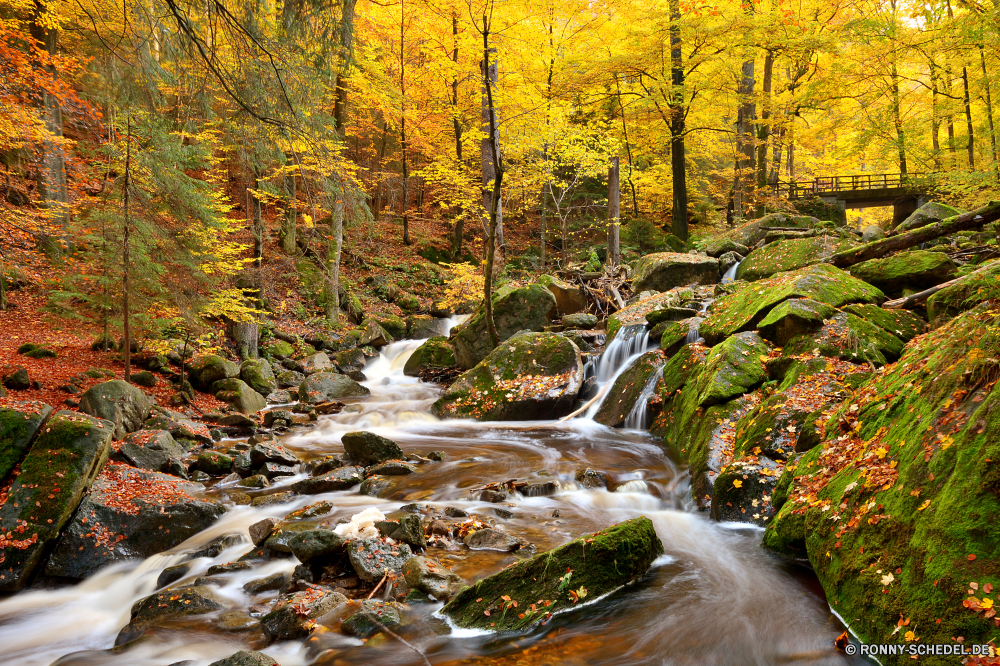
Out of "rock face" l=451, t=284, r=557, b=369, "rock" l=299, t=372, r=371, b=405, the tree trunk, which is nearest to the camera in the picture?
"rock" l=299, t=372, r=371, b=405

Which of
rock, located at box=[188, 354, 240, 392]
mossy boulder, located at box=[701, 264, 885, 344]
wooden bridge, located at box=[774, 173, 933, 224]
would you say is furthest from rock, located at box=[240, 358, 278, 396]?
wooden bridge, located at box=[774, 173, 933, 224]

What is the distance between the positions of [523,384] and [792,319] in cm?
496

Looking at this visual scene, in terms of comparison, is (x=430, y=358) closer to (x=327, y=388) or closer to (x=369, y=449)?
(x=327, y=388)

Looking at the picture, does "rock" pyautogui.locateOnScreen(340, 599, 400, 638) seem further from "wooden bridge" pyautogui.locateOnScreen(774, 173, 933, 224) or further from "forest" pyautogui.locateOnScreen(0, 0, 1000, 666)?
"wooden bridge" pyautogui.locateOnScreen(774, 173, 933, 224)

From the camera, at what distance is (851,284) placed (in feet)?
26.1

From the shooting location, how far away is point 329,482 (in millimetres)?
7027

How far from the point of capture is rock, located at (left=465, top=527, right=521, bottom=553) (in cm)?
521

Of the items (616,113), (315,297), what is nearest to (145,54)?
(315,297)

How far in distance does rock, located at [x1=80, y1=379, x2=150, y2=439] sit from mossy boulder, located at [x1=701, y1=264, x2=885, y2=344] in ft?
30.2

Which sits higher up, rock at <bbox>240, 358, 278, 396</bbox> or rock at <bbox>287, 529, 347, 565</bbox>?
rock at <bbox>240, 358, 278, 396</bbox>

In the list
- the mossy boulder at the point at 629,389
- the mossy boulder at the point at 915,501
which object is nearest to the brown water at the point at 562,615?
the mossy boulder at the point at 915,501

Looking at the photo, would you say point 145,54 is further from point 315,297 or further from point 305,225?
point 305,225

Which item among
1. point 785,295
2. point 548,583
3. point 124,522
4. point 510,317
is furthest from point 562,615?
point 510,317

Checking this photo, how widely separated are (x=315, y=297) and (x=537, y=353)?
10195mm
